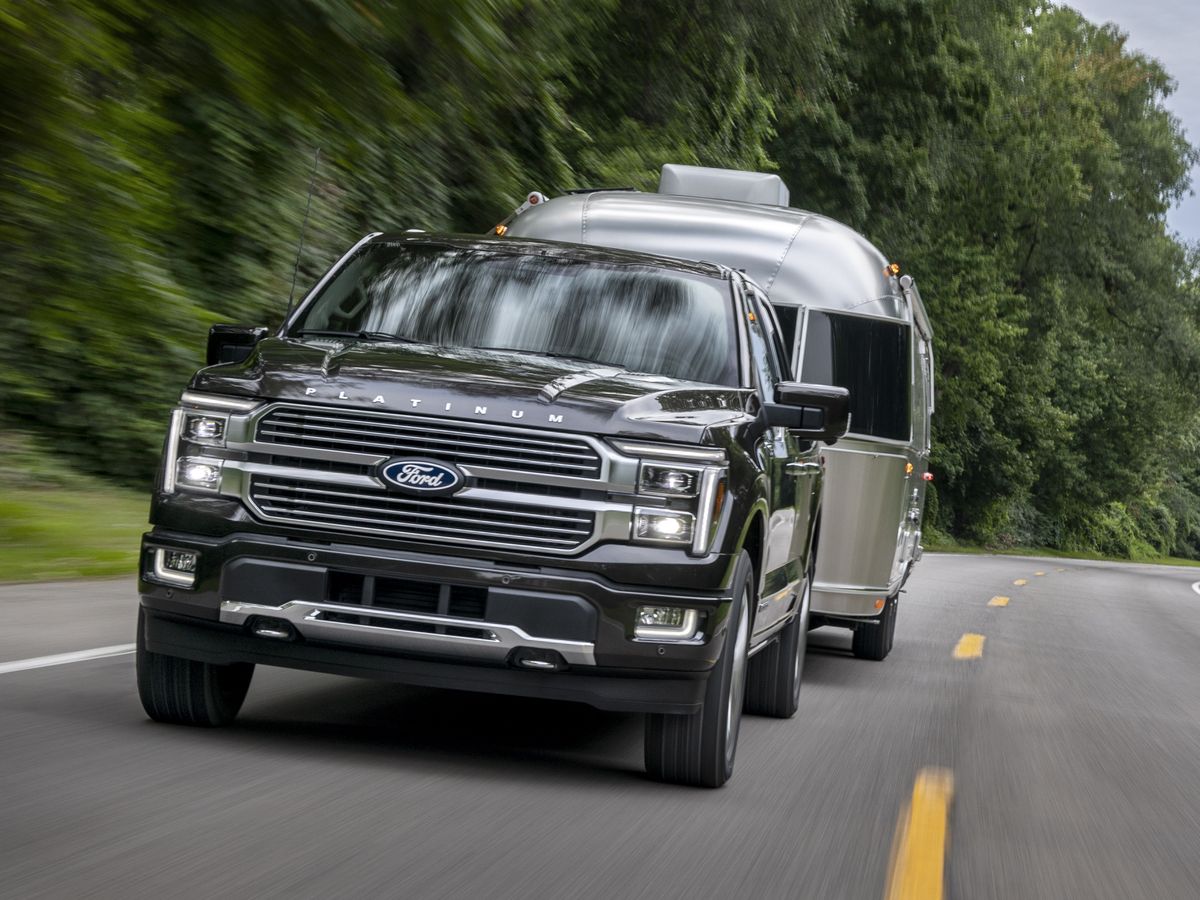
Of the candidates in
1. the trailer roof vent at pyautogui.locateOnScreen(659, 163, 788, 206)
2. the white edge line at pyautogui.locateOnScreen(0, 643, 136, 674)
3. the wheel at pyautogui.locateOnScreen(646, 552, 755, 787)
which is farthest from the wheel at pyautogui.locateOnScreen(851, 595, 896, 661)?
the wheel at pyautogui.locateOnScreen(646, 552, 755, 787)

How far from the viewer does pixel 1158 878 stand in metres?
5.54

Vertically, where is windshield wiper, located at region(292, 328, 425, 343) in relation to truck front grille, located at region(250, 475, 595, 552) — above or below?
above

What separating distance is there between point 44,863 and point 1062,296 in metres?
45.8

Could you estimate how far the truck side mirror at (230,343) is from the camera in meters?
6.70

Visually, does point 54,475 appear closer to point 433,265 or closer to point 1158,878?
point 433,265

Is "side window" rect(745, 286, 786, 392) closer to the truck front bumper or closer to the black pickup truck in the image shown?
the black pickup truck

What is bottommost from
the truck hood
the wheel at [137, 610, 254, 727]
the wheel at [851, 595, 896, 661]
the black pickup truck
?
the wheel at [851, 595, 896, 661]

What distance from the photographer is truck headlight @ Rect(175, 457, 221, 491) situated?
590 cm

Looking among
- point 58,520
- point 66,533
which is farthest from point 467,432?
point 58,520

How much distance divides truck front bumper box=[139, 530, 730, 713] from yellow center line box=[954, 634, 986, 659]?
25.9 feet

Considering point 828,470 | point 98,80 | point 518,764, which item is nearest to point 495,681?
point 518,764

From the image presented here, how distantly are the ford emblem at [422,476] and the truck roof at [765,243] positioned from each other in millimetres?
4864

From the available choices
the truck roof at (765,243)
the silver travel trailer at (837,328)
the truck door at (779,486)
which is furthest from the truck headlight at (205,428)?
the silver travel trailer at (837,328)

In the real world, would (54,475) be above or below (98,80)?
below
